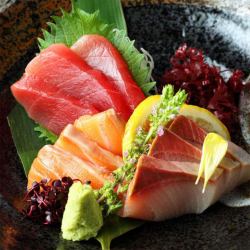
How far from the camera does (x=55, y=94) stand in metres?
3.17

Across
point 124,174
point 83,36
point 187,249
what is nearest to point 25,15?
point 83,36

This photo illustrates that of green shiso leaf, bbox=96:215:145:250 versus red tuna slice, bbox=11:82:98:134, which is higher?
red tuna slice, bbox=11:82:98:134

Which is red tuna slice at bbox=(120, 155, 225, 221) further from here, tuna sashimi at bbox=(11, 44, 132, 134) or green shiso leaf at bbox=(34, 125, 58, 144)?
green shiso leaf at bbox=(34, 125, 58, 144)

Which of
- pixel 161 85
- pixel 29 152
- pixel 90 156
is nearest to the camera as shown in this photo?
pixel 90 156

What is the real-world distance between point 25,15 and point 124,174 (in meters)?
1.45

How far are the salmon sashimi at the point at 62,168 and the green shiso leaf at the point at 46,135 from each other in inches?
13.1

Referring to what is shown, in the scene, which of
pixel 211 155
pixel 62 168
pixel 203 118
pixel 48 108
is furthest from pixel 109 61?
pixel 211 155

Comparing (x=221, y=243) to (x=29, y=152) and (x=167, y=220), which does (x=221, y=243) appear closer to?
(x=167, y=220)

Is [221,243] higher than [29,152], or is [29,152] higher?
[29,152]

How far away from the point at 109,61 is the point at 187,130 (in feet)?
2.23

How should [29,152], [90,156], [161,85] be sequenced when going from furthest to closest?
[161,85] < [29,152] < [90,156]

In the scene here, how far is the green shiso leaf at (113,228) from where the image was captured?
8.44ft

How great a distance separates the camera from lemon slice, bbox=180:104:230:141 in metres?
2.91

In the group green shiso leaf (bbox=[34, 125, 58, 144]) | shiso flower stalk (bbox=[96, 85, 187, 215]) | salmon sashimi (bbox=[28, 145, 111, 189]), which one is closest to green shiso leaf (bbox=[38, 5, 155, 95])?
green shiso leaf (bbox=[34, 125, 58, 144])
